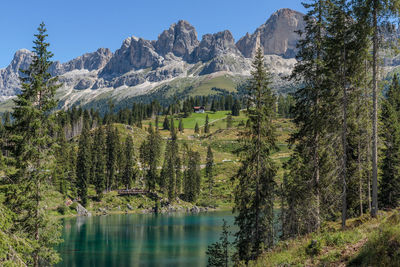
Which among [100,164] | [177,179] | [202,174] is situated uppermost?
[100,164]

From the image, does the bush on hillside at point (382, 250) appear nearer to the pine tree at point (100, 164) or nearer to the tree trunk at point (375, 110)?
the tree trunk at point (375, 110)

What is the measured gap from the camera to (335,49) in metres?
22.3

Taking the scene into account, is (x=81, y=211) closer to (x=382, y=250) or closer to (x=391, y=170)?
(x=391, y=170)

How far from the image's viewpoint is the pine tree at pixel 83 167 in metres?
91.6

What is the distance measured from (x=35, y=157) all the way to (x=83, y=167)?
72.3m

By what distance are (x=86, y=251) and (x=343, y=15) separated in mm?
46568

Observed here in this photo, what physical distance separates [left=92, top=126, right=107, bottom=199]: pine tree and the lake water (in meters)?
9.61

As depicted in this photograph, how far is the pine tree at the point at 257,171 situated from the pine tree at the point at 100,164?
73.0m

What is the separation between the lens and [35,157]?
85.1 ft

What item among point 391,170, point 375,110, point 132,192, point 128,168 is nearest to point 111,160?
point 128,168

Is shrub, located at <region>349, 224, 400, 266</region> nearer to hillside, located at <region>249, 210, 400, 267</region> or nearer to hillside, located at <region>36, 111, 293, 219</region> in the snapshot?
hillside, located at <region>249, 210, 400, 267</region>

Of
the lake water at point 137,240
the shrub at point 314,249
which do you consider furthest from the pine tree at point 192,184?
the shrub at point 314,249

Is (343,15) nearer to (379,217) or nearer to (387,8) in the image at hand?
(387,8)

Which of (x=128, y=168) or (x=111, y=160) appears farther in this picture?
(x=128, y=168)
